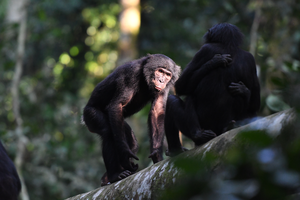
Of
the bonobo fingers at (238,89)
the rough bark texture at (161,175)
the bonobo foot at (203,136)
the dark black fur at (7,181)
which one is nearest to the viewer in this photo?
the rough bark texture at (161,175)

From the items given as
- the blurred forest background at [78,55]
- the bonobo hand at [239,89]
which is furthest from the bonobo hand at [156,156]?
the blurred forest background at [78,55]

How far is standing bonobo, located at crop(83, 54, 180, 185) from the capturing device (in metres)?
4.32

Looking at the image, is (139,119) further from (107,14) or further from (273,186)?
(273,186)

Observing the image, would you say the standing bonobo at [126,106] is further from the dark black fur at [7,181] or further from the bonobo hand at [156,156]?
the dark black fur at [7,181]

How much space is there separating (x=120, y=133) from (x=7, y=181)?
57.2 inches

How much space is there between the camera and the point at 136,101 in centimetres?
486

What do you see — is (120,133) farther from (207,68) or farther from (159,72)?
(207,68)

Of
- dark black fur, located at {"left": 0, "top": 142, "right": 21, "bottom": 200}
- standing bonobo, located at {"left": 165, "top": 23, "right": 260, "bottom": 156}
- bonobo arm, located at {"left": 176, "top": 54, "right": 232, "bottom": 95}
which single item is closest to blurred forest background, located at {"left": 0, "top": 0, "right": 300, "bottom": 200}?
standing bonobo, located at {"left": 165, "top": 23, "right": 260, "bottom": 156}

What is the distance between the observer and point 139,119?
9.76m

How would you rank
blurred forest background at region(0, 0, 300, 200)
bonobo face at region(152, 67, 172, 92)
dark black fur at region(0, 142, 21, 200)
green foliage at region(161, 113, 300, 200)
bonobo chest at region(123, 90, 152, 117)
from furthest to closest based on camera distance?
blurred forest background at region(0, 0, 300, 200)
bonobo chest at region(123, 90, 152, 117)
bonobo face at region(152, 67, 172, 92)
dark black fur at region(0, 142, 21, 200)
green foliage at region(161, 113, 300, 200)

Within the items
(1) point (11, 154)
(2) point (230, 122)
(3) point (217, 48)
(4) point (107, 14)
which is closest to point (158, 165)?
(2) point (230, 122)

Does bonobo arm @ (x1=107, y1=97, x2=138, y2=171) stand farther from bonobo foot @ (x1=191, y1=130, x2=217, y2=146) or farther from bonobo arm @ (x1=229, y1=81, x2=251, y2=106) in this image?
bonobo arm @ (x1=229, y1=81, x2=251, y2=106)

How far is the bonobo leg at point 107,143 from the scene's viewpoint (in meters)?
4.28

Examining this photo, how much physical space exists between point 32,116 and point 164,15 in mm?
6303
